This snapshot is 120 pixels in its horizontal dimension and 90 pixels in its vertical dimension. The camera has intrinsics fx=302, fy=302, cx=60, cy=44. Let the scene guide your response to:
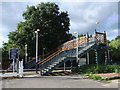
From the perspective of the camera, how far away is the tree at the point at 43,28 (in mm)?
55406

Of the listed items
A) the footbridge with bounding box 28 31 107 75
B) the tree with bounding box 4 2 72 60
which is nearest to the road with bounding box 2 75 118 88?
the footbridge with bounding box 28 31 107 75

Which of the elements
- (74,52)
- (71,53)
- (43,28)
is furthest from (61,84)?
(43,28)

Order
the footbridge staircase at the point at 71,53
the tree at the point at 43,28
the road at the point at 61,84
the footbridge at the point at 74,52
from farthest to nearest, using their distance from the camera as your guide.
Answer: the tree at the point at 43,28
the footbridge at the point at 74,52
the footbridge staircase at the point at 71,53
the road at the point at 61,84

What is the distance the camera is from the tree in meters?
55.4

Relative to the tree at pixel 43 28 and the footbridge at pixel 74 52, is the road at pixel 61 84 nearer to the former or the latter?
the footbridge at pixel 74 52

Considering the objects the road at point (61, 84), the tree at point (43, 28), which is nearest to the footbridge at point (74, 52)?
the road at point (61, 84)

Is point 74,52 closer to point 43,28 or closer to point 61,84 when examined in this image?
point 61,84

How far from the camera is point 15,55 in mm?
33000

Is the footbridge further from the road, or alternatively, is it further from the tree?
the tree

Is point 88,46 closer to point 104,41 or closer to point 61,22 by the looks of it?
point 104,41

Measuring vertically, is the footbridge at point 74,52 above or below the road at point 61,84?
above

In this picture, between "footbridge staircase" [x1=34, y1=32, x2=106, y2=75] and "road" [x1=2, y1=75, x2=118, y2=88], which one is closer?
"road" [x1=2, y1=75, x2=118, y2=88]

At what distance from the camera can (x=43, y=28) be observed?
55.7 meters

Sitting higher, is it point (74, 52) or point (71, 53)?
point (74, 52)
